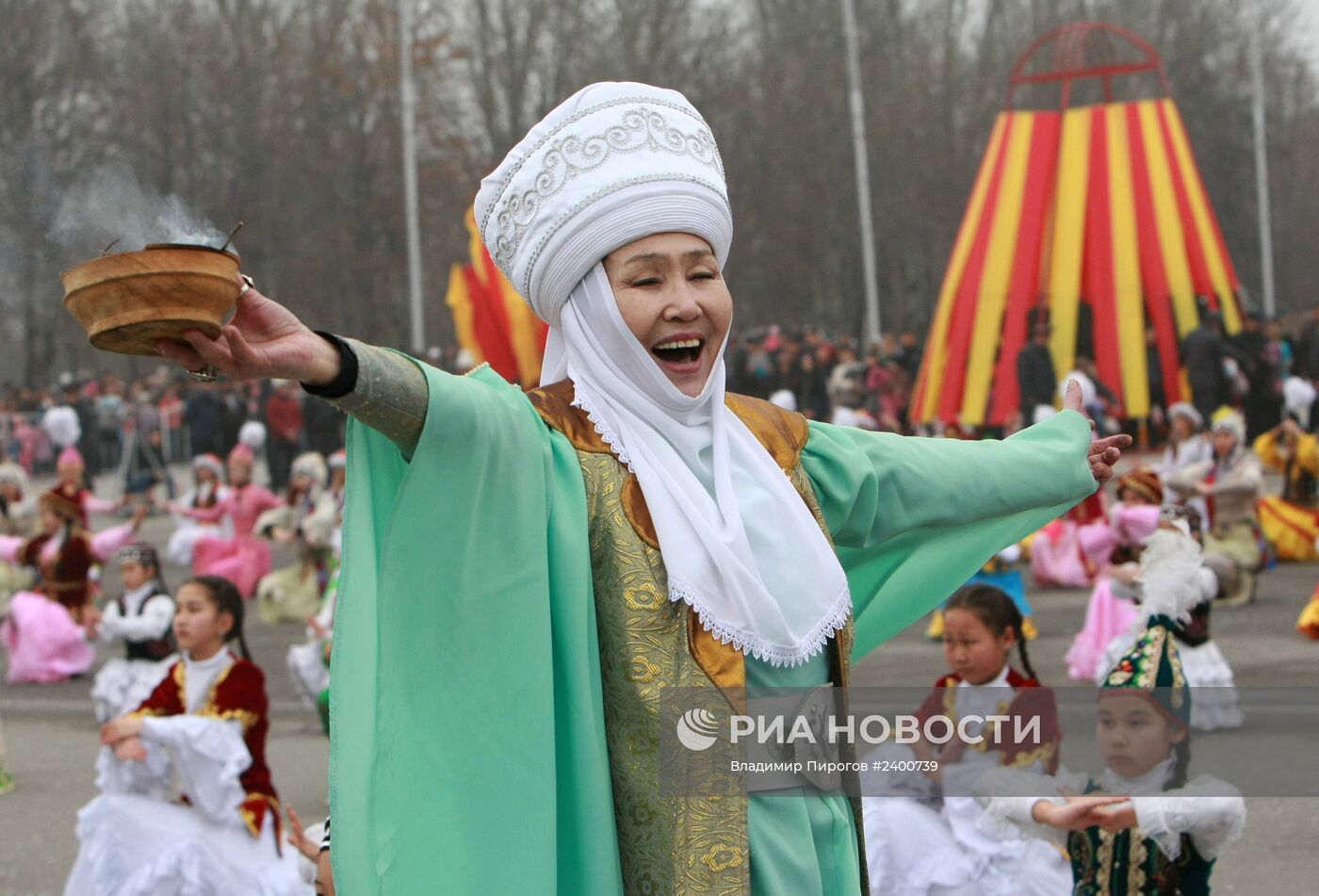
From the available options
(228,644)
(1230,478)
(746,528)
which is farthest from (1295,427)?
(746,528)

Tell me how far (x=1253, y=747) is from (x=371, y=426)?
6.09 m

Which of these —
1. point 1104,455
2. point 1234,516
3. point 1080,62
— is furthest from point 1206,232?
point 1104,455

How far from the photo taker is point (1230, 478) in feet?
41.7

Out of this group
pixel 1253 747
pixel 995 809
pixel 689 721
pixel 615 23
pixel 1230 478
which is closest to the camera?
pixel 689 721

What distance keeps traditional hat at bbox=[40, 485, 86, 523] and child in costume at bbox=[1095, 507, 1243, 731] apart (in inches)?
350

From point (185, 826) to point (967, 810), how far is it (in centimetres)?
273

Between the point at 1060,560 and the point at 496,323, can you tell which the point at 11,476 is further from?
the point at 1060,560

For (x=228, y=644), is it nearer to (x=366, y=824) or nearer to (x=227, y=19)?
(x=366, y=824)

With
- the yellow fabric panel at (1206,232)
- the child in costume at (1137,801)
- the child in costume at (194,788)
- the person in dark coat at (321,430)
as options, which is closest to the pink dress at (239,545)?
the person in dark coat at (321,430)

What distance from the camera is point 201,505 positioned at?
16.1 meters

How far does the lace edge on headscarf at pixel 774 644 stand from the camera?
271 cm

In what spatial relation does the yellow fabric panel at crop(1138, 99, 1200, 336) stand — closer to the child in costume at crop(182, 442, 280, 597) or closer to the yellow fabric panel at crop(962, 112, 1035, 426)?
the yellow fabric panel at crop(962, 112, 1035, 426)

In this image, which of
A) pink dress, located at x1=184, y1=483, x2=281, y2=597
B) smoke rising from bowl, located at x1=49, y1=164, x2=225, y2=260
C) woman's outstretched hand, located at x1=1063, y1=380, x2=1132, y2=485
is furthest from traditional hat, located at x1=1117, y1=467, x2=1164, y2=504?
smoke rising from bowl, located at x1=49, y1=164, x2=225, y2=260

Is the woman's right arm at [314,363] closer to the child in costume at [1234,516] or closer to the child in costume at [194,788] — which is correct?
the child in costume at [194,788]
